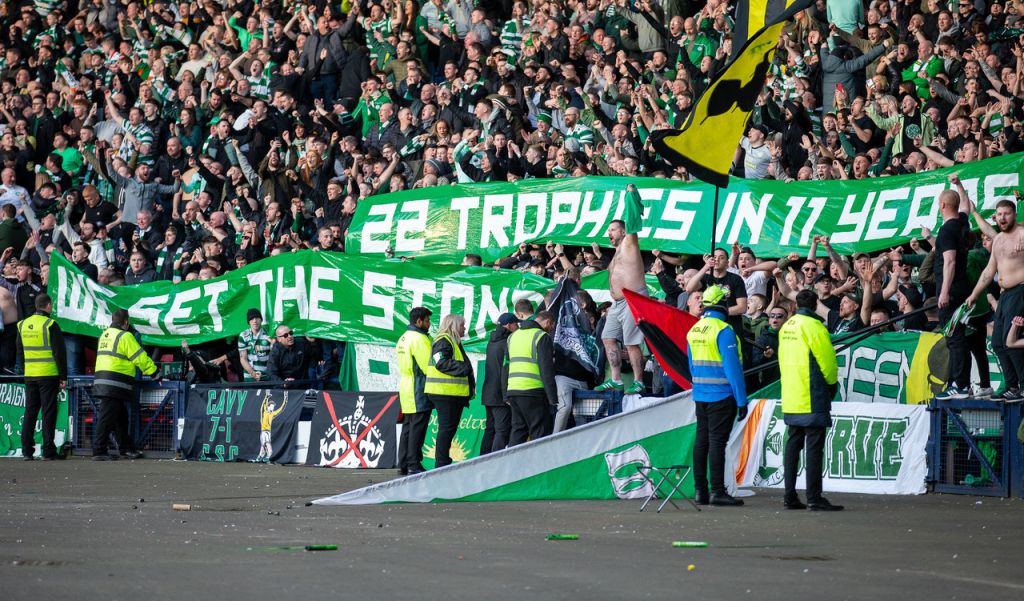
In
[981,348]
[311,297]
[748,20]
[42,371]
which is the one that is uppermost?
[748,20]

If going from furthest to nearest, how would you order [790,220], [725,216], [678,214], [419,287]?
[419,287] → [678,214] → [725,216] → [790,220]

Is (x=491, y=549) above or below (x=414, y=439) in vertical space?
below

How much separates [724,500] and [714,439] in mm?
535

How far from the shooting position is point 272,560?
27.5 ft

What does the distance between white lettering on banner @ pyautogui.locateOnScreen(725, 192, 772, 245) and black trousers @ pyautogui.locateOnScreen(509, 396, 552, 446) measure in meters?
4.00

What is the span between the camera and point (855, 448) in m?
14.6

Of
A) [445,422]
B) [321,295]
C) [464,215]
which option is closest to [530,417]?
[445,422]

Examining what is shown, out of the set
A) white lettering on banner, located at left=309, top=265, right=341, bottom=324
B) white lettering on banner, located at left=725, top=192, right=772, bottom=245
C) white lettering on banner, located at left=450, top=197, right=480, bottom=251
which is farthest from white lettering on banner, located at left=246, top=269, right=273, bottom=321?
white lettering on banner, located at left=725, top=192, right=772, bottom=245

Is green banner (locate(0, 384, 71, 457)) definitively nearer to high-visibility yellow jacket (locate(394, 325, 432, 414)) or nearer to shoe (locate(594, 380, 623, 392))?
high-visibility yellow jacket (locate(394, 325, 432, 414))

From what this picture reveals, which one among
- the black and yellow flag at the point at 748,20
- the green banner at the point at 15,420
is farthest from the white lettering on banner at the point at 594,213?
the green banner at the point at 15,420

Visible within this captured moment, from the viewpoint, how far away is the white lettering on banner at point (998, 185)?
15820mm

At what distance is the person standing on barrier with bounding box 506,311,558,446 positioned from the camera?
15188mm

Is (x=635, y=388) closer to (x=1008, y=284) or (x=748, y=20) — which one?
(x=748, y=20)

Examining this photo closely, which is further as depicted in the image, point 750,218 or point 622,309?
point 750,218
